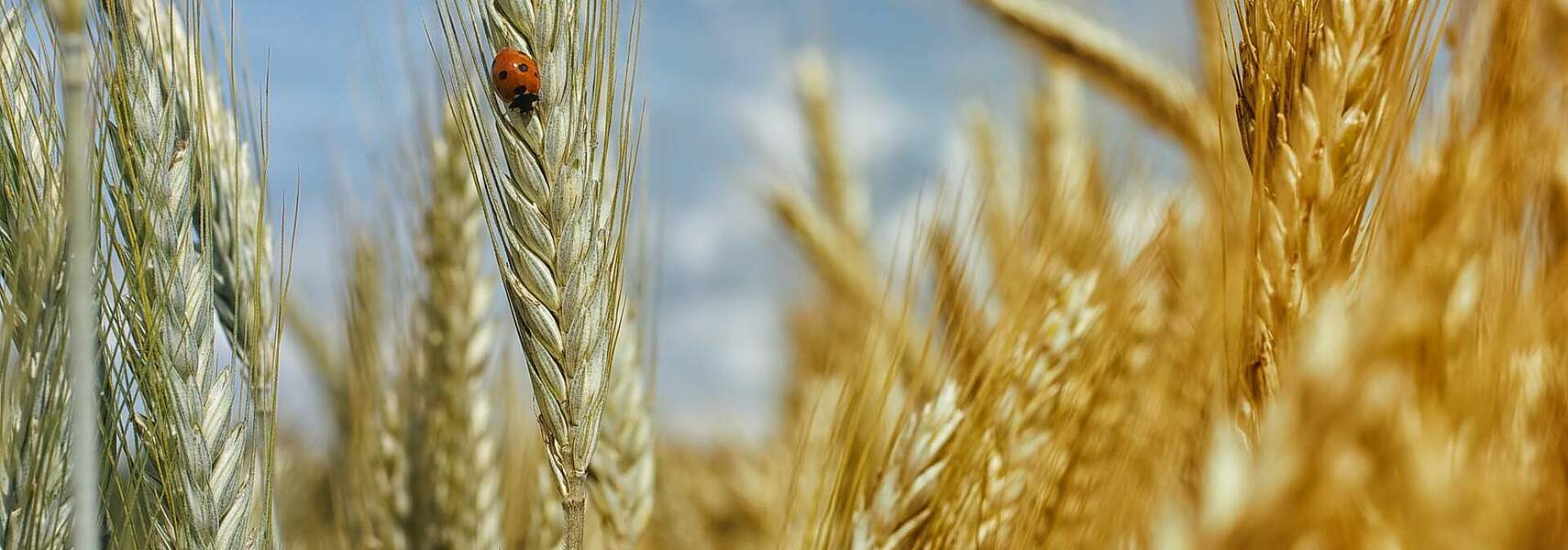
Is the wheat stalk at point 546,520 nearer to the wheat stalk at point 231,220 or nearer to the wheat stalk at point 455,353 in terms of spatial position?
the wheat stalk at point 455,353

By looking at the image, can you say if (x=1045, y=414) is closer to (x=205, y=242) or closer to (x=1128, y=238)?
(x=1128, y=238)

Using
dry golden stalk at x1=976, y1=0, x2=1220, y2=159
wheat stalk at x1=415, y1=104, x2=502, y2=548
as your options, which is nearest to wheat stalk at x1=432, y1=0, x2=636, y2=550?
wheat stalk at x1=415, y1=104, x2=502, y2=548

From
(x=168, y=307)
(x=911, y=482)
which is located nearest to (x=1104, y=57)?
(x=911, y=482)

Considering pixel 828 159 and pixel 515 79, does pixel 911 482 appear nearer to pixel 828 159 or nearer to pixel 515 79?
pixel 515 79

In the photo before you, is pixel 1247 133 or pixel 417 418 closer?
pixel 1247 133

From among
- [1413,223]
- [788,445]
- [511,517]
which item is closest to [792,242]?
[788,445]

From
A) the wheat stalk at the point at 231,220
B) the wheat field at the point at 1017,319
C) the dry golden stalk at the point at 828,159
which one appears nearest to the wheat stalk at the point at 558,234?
the wheat field at the point at 1017,319
